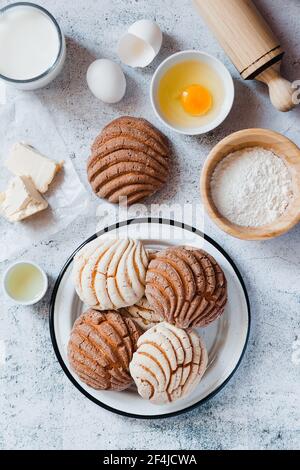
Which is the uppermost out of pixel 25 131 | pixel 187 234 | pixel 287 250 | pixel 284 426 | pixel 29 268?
pixel 25 131

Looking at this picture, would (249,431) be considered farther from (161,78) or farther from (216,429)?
(161,78)

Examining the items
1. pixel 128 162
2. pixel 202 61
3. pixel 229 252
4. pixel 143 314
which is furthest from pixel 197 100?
pixel 143 314

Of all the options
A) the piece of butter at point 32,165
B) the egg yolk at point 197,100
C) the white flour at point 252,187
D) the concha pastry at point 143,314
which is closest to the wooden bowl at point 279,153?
the white flour at point 252,187

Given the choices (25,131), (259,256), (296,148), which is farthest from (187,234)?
(25,131)

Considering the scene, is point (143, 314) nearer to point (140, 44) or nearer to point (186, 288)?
point (186, 288)

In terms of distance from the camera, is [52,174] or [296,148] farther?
[52,174]

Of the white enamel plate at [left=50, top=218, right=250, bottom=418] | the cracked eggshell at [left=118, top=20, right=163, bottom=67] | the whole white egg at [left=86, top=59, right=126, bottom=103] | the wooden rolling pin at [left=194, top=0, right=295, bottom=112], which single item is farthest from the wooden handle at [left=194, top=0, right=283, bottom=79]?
the white enamel plate at [left=50, top=218, right=250, bottom=418]
